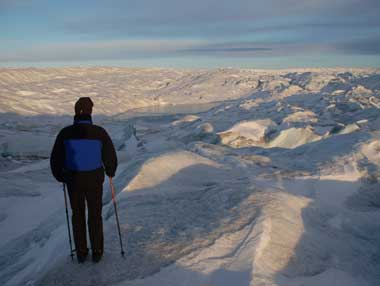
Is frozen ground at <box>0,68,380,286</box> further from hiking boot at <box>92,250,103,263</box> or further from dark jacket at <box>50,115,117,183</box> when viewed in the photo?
dark jacket at <box>50,115,117,183</box>

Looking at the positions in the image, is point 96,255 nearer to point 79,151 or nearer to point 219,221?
point 79,151

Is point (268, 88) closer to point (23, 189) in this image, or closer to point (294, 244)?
point (23, 189)

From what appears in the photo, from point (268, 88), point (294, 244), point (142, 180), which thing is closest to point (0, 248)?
point (142, 180)

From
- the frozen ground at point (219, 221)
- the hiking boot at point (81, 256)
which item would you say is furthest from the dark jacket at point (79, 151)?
the frozen ground at point (219, 221)

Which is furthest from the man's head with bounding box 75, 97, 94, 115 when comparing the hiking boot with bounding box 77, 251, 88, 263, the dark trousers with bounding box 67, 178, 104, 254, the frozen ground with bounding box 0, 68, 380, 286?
the frozen ground with bounding box 0, 68, 380, 286

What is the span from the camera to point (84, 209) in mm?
3646

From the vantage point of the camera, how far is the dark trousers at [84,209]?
3.54 metres

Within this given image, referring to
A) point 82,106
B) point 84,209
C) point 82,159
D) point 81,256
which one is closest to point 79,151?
point 82,159

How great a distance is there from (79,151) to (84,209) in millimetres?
537

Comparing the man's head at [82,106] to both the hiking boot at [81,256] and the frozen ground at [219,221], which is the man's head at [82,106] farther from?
the frozen ground at [219,221]

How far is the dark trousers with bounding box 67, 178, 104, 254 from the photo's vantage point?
354cm

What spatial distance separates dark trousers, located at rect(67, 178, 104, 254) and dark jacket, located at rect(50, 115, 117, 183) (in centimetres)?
7

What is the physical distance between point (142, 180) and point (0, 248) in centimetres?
255

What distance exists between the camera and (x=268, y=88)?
67375mm
